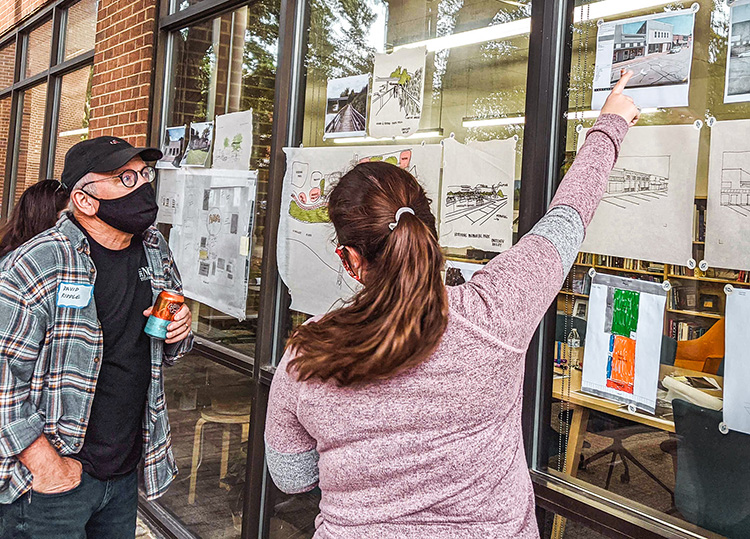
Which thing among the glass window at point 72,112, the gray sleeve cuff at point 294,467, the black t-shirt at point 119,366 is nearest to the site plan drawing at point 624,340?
the gray sleeve cuff at point 294,467

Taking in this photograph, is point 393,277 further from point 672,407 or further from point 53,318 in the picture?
point 53,318

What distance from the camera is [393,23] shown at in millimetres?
2713

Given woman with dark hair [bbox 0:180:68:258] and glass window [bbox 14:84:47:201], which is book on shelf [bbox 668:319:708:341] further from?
glass window [bbox 14:84:47:201]

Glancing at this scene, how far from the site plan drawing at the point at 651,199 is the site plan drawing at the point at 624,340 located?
10 cm

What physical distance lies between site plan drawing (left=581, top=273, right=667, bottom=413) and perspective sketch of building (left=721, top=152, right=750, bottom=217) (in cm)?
27

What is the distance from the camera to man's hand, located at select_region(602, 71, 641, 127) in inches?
66.6

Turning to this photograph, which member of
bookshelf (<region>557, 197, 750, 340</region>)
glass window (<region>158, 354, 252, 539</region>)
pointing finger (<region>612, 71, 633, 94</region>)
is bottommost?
glass window (<region>158, 354, 252, 539</region>)

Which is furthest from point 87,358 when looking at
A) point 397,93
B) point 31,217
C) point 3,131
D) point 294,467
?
point 3,131

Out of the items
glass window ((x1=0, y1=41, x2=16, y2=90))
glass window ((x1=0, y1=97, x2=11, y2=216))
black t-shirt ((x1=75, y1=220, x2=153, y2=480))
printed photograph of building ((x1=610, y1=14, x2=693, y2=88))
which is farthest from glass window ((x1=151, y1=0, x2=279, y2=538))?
glass window ((x1=0, y1=41, x2=16, y2=90))

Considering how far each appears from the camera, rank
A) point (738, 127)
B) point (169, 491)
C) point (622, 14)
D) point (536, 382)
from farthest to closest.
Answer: point (169, 491), point (536, 382), point (622, 14), point (738, 127)

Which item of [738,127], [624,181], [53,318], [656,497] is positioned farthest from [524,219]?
[53,318]

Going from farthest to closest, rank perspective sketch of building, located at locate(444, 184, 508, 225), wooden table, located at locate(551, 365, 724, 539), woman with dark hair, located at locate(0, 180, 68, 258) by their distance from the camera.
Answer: woman with dark hair, located at locate(0, 180, 68, 258)
perspective sketch of building, located at locate(444, 184, 508, 225)
wooden table, located at locate(551, 365, 724, 539)

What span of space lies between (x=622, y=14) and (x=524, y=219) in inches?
25.3

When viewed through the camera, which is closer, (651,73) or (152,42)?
(651,73)
